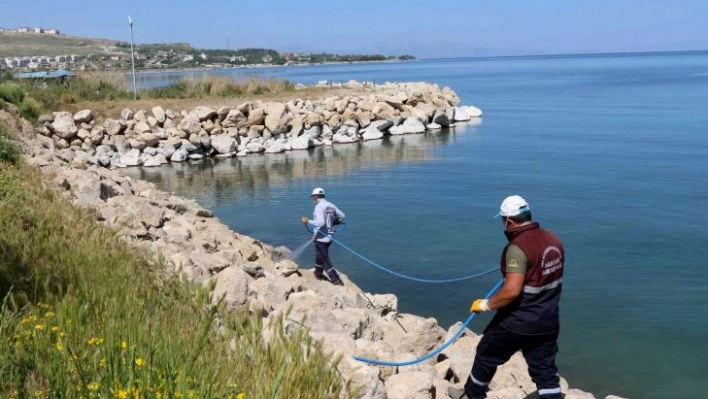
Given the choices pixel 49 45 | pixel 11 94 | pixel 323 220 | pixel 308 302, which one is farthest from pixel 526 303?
pixel 49 45

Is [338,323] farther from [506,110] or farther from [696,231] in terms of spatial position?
[506,110]

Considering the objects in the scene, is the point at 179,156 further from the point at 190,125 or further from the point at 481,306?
the point at 481,306

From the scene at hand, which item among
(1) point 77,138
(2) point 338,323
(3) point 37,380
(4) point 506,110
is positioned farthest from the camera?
(4) point 506,110

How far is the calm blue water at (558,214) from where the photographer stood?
10086 mm

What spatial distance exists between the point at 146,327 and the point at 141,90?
120 feet

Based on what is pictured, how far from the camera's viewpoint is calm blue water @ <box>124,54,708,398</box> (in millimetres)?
10086

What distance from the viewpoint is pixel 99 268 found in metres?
6.11

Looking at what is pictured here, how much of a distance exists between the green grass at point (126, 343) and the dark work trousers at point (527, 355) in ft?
5.11

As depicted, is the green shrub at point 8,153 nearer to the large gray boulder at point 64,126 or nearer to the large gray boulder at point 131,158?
the large gray boulder at point 131,158

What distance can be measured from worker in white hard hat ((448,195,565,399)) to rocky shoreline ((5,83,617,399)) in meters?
0.52

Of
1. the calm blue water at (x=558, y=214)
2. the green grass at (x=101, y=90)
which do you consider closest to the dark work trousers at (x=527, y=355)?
the calm blue water at (x=558, y=214)

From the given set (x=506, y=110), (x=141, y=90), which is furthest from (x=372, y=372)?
(x=506, y=110)

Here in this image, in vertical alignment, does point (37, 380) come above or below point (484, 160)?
above

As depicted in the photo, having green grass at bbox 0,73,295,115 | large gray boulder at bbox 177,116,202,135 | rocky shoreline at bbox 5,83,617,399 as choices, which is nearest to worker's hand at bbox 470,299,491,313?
rocky shoreline at bbox 5,83,617,399
